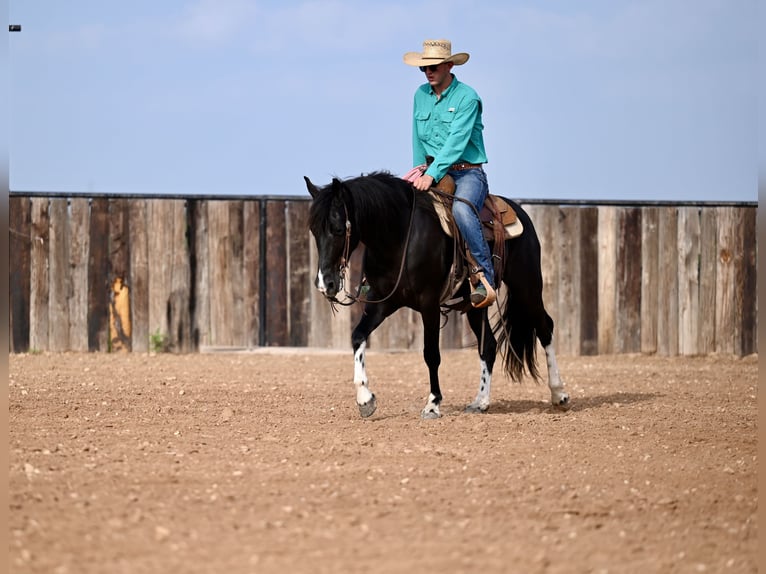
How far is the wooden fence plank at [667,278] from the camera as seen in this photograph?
15031 mm

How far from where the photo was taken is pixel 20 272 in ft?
47.5

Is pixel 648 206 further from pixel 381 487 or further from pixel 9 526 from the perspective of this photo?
pixel 9 526

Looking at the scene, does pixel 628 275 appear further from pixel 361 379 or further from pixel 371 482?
pixel 371 482

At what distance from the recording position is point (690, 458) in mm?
6938

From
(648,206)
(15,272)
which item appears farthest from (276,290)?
(648,206)

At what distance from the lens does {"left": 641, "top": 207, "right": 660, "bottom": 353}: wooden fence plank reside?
15.0 m

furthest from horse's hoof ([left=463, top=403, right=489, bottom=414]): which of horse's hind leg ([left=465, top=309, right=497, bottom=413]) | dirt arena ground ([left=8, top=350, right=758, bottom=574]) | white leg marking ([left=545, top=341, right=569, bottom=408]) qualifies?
white leg marking ([left=545, top=341, right=569, bottom=408])

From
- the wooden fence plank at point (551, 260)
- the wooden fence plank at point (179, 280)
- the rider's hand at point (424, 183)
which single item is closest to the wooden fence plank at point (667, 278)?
the wooden fence plank at point (551, 260)

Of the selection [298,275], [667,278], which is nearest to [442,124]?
[298,275]

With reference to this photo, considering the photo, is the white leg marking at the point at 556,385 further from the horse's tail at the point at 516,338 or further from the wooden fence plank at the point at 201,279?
the wooden fence plank at the point at 201,279

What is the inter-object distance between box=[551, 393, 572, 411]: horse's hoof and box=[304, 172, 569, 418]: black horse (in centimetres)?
34

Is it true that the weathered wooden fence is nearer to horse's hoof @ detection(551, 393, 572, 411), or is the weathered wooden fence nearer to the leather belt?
horse's hoof @ detection(551, 393, 572, 411)

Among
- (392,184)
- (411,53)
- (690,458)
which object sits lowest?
(690,458)

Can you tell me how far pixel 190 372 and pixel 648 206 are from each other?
703cm
